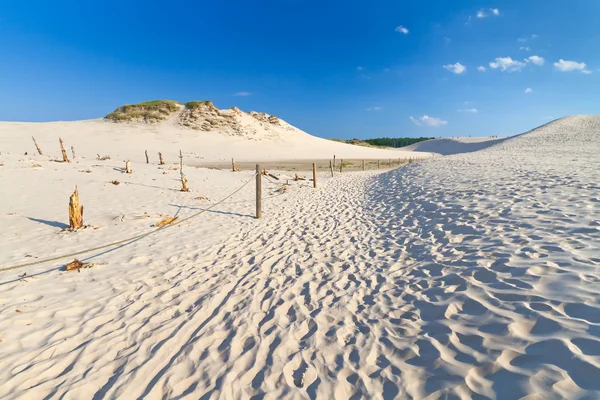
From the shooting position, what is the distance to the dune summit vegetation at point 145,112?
6156cm

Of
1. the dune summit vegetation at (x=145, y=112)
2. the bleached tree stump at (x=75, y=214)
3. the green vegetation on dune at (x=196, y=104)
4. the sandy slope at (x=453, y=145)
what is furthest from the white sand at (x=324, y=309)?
the sandy slope at (x=453, y=145)

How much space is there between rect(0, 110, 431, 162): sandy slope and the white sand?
3813 centimetres

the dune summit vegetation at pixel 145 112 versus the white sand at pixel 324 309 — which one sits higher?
the dune summit vegetation at pixel 145 112

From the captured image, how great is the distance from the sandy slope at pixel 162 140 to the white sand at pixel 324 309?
38.1 metres

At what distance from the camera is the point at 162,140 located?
52.3m

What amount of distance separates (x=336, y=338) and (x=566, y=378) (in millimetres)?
2103

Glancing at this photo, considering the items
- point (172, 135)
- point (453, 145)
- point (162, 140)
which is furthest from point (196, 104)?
point (453, 145)

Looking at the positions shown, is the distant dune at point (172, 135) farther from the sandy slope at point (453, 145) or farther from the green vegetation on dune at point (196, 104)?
the sandy slope at point (453, 145)

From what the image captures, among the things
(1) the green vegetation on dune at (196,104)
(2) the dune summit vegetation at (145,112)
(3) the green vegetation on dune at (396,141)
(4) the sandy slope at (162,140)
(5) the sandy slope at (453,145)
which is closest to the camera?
(4) the sandy slope at (162,140)

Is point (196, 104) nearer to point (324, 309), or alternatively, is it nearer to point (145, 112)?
point (145, 112)

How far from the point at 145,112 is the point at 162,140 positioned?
1648 cm

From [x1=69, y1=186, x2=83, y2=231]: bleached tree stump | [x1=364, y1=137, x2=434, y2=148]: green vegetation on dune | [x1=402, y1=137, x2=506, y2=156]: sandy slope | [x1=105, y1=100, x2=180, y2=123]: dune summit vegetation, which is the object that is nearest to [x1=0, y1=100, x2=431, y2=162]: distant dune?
[x1=105, y1=100, x2=180, y2=123]: dune summit vegetation

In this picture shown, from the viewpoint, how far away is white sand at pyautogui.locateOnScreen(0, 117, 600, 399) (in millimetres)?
2686

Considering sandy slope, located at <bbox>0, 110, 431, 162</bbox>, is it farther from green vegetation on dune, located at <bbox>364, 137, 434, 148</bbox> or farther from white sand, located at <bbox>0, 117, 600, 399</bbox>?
green vegetation on dune, located at <bbox>364, 137, 434, 148</bbox>
